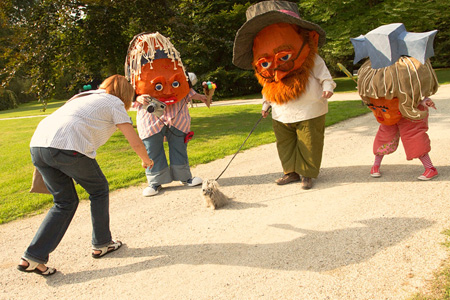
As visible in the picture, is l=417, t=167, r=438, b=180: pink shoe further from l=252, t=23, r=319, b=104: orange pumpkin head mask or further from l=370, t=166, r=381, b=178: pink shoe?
l=252, t=23, r=319, b=104: orange pumpkin head mask

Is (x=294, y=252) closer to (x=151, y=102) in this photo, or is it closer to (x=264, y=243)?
(x=264, y=243)

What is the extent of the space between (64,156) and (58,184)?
0.91 ft

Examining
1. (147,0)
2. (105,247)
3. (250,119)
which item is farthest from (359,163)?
(147,0)

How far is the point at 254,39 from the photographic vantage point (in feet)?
14.1

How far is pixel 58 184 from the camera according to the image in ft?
9.37

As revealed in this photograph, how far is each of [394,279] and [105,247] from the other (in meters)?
2.36

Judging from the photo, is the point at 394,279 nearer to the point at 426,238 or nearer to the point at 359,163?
the point at 426,238

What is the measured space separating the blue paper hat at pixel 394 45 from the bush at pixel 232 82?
14690 mm

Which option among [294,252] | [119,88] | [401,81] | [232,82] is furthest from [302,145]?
[232,82]

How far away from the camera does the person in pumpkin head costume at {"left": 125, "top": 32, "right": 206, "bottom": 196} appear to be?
14.8 feet

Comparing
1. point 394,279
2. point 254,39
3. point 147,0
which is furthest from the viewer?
point 147,0

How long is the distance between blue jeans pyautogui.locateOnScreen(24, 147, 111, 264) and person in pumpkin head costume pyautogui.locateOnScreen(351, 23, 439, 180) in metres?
3.07

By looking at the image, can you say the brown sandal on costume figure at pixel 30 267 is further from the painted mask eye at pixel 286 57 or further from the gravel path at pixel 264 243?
the painted mask eye at pixel 286 57

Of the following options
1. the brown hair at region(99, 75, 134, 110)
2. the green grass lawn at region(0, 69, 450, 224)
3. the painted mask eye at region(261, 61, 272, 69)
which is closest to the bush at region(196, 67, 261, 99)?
the green grass lawn at region(0, 69, 450, 224)
